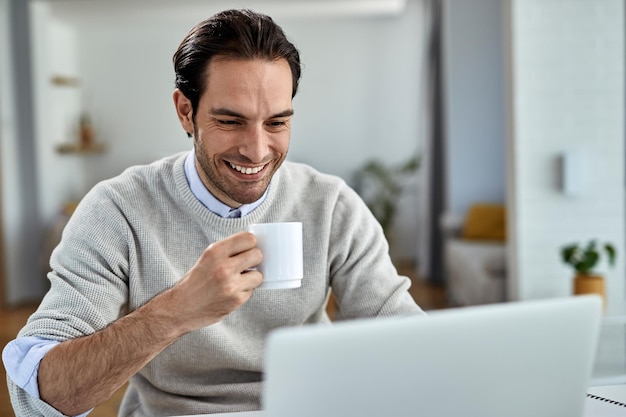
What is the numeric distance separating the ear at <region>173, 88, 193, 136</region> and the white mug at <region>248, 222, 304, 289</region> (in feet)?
Result: 1.44

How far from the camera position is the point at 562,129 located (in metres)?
3.65

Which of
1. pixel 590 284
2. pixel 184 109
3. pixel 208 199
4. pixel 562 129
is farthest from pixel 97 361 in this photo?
pixel 562 129

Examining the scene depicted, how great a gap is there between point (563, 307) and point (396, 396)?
0.20 m

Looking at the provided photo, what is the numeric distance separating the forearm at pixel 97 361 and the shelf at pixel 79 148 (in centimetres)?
580

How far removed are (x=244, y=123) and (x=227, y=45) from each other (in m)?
0.14

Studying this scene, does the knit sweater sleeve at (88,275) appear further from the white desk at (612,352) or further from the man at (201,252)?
the white desk at (612,352)

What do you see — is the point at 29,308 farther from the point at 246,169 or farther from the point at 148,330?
the point at 148,330

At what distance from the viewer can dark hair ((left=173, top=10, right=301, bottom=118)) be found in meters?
1.29

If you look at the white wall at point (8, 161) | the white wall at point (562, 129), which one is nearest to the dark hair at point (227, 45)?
the white wall at point (562, 129)

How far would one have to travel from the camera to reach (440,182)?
20.8 ft

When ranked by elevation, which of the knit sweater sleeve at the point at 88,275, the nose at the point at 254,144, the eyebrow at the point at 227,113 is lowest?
the knit sweater sleeve at the point at 88,275

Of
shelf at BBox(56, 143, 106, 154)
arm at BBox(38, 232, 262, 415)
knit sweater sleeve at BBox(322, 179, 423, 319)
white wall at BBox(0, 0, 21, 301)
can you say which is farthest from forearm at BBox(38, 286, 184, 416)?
shelf at BBox(56, 143, 106, 154)

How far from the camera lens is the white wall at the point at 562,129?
360 centimetres

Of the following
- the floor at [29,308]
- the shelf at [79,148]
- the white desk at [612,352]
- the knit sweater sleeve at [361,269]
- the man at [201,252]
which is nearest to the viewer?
the man at [201,252]
